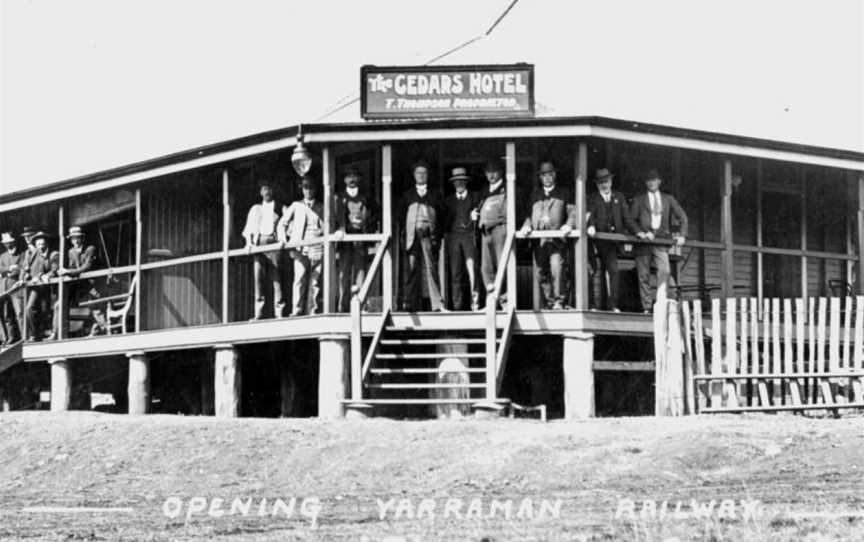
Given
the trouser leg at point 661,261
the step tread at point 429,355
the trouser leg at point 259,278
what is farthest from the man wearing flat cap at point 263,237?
the trouser leg at point 661,261

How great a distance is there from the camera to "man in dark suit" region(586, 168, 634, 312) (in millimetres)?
19172

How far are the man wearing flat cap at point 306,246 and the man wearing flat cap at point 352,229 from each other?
10.7 inches

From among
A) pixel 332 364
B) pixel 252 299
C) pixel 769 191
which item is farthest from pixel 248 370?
pixel 769 191

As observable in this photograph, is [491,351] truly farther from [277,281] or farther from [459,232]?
[277,281]

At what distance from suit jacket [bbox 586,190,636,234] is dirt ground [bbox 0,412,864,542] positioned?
400cm

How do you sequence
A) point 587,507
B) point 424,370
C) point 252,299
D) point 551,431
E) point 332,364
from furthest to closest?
point 252,299
point 332,364
point 424,370
point 551,431
point 587,507

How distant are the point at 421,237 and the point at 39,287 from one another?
7.93 meters

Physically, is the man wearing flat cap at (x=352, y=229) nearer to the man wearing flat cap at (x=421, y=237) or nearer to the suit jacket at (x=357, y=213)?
the suit jacket at (x=357, y=213)

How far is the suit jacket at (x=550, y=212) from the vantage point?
61.6 ft

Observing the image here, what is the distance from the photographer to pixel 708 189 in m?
22.4

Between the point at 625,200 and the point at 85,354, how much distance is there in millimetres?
8494

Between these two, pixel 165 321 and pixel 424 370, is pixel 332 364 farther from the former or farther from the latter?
pixel 165 321

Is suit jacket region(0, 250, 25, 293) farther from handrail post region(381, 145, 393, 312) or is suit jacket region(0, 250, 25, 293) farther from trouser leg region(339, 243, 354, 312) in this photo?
handrail post region(381, 145, 393, 312)

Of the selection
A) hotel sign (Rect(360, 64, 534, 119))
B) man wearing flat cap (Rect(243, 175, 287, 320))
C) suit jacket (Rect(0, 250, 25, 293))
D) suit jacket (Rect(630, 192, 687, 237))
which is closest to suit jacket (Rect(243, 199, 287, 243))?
man wearing flat cap (Rect(243, 175, 287, 320))
